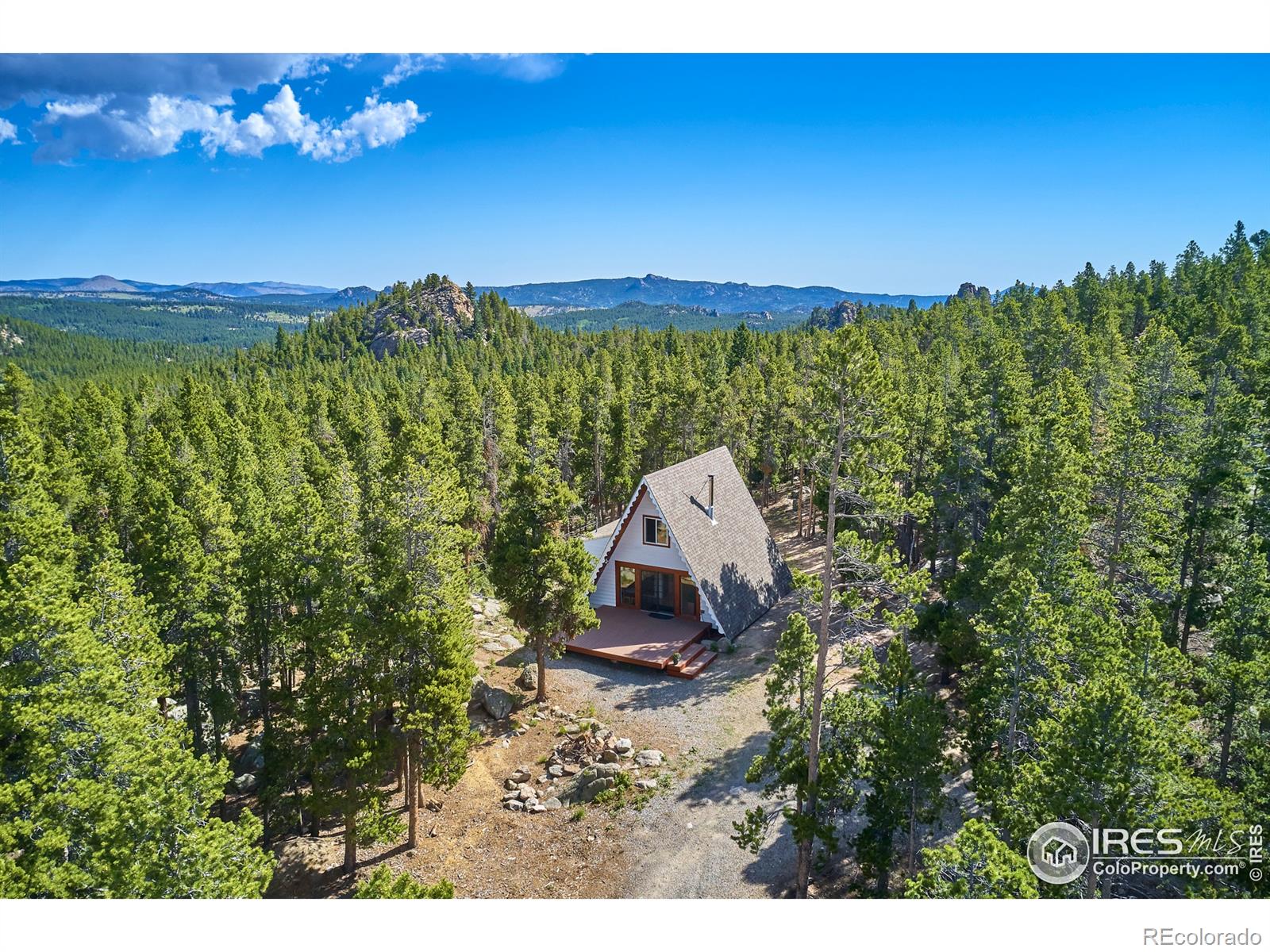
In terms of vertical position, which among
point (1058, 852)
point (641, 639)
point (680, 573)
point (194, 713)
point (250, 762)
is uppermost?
point (1058, 852)

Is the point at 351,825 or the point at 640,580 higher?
the point at 640,580

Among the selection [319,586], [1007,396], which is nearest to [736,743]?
[319,586]

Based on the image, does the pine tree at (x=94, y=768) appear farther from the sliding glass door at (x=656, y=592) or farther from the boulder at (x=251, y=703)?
the sliding glass door at (x=656, y=592)

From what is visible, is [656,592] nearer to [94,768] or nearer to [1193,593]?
[1193,593]

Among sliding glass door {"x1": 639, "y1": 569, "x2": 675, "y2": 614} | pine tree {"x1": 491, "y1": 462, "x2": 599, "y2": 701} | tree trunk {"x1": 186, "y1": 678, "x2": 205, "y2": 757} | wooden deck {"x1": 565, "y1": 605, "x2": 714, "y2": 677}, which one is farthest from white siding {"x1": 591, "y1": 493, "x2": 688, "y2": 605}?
tree trunk {"x1": 186, "y1": 678, "x2": 205, "y2": 757}

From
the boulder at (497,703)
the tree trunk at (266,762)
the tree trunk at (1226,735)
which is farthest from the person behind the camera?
the boulder at (497,703)

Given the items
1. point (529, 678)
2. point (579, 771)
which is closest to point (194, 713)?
point (529, 678)

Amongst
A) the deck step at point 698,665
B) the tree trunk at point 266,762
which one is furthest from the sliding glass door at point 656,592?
the tree trunk at point 266,762
